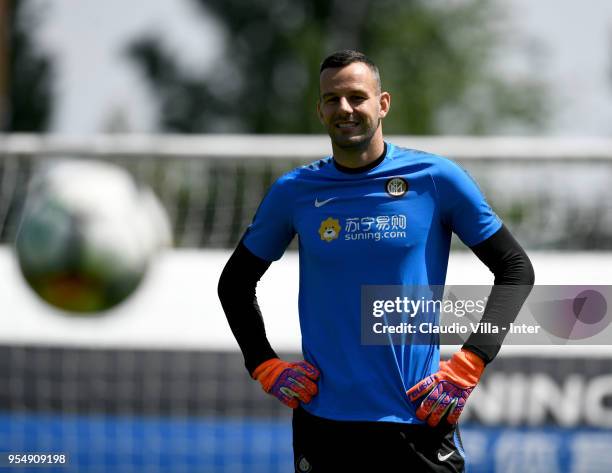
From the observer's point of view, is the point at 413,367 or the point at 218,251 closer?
the point at 413,367

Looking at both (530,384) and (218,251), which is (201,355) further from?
(530,384)

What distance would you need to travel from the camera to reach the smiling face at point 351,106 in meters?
3.62

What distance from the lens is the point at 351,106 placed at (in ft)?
11.9

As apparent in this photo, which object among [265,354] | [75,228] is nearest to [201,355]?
[75,228]

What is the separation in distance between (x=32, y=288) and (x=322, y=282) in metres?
4.62

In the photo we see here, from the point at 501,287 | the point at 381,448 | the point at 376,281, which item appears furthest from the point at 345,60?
the point at 381,448

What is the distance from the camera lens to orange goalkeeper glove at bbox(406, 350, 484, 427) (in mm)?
3553

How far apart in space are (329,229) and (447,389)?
0.66 metres

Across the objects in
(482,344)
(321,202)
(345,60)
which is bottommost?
(482,344)

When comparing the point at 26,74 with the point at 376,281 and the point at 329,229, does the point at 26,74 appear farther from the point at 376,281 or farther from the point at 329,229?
the point at 376,281

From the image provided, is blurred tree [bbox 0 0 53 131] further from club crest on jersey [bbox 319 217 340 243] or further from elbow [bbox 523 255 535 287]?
elbow [bbox 523 255 535 287]

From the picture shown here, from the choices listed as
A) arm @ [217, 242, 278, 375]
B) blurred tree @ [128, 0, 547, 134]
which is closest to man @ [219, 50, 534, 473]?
arm @ [217, 242, 278, 375]

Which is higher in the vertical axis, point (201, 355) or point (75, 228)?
point (75, 228)

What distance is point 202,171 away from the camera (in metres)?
9.08
